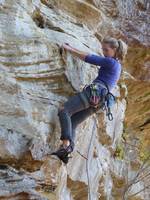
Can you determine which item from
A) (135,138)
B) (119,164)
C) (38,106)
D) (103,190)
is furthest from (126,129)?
(38,106)

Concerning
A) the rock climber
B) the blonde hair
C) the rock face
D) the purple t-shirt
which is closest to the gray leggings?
the rock climber

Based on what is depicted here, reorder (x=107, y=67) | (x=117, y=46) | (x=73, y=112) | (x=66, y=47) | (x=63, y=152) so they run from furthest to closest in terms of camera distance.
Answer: (x=66, y=47)
(x=117, y=46)
(x=107, y=67)
(x=73, y=112)
(x=63, y=152)

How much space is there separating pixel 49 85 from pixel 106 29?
446cm

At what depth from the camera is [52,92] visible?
9.20 m

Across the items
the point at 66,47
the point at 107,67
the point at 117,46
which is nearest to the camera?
the point at 107,67

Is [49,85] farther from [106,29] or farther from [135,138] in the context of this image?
[135,138]

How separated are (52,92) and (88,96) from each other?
744 millimetres

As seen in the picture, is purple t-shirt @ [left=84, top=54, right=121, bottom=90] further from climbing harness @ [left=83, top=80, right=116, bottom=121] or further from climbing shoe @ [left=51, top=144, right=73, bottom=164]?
climbing shoe @ [left=51, top=144, right=73, bottom=164]

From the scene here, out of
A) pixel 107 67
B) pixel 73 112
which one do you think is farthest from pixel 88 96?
pixel 107 67

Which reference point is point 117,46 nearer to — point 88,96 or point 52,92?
point 88,96

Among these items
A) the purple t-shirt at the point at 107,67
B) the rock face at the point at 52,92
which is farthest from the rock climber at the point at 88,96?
the rock face at the point at 52,92

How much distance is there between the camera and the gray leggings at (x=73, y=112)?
8.52 m

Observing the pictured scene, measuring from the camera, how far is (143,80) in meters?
14.7

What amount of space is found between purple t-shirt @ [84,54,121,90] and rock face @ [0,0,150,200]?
0.59 meters
